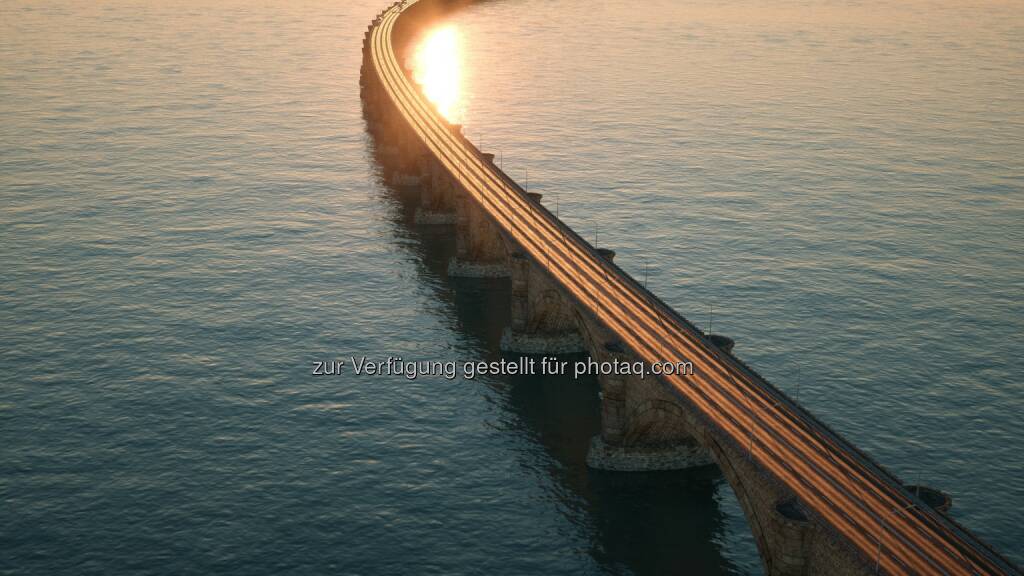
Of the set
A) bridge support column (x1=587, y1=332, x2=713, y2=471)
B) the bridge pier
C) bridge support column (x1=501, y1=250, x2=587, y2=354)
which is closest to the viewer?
the bridge pier

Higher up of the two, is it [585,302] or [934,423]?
[585,302]

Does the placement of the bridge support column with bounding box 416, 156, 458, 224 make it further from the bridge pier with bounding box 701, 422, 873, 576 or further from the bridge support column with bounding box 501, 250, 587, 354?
the bridge pier with bounding box 701, 422, 873, 576

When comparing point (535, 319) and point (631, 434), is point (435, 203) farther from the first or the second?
point (631, 434)

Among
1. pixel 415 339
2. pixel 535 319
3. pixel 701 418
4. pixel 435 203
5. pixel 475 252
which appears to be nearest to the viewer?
pixel 701 418

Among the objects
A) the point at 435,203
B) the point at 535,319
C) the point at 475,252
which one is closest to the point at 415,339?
the point at 535,319

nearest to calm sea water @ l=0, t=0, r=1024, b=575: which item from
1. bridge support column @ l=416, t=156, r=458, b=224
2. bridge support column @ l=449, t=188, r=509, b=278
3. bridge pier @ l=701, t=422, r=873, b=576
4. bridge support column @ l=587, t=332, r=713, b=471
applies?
bridge support column @ l=587, t=332, r=713, b=471

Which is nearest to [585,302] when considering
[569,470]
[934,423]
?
[569,470]

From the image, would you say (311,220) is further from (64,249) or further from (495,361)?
(495,361)
